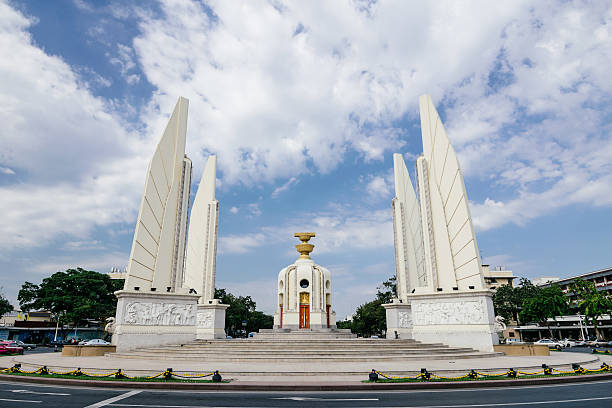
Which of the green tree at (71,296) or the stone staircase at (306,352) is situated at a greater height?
the green tree at (71,296)

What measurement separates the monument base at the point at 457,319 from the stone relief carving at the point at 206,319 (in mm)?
14655

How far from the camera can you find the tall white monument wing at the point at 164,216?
20612 millimetres

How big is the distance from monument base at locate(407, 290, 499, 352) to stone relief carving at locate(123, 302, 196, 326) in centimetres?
1305

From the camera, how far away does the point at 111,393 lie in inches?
356

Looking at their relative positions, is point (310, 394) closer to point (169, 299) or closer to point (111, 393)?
point (111, 393)

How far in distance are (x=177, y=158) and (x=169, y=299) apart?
8.97m

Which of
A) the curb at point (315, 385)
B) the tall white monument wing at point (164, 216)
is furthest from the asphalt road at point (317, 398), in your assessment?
the tall white monument wing at point (164, 216)

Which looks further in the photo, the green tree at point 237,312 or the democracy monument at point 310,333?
the green tree at point 237,312

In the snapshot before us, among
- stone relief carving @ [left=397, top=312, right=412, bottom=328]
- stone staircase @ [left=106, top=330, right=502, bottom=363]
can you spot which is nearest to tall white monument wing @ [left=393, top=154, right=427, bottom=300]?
stone relief carving @ [left=397, top=312, right=412, bottom=328]

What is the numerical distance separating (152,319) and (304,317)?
585 inches

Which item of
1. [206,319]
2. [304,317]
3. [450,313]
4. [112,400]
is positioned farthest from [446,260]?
[112,400]

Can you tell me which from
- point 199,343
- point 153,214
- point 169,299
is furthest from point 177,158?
point 199,343

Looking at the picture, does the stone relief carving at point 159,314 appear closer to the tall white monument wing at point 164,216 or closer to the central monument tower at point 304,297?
the tall white monument wing at point 164,216

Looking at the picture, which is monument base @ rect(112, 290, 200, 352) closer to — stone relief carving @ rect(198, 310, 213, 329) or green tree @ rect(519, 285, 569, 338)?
stone relief carving @ rect(198, 310, 213, 329)
